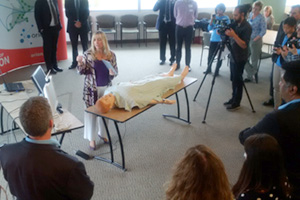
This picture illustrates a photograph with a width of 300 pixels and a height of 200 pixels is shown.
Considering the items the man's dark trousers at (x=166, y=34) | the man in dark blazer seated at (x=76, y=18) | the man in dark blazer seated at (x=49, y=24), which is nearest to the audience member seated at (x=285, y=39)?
the man's dark trousers at (x=166, y=34)

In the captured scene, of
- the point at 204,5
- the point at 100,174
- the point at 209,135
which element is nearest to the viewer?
the point at 100,174

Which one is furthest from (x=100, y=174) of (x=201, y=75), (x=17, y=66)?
(x=17, y=66)

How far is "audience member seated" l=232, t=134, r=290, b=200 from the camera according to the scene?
4.38 feet

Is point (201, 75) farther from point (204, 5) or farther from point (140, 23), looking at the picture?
point (204, 5)

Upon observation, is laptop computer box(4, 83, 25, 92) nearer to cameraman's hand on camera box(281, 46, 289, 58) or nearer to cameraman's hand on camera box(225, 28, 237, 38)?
cameraman's hand on camera box(225, 28, 237, 38)

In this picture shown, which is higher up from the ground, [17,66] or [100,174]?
[17,66]

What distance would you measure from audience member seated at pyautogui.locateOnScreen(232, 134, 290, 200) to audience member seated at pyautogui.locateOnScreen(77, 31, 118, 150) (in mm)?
1913

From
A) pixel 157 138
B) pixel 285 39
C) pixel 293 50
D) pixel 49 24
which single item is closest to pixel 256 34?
pixel 285 39

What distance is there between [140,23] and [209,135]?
5639 mm

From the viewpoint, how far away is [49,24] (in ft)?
17.6

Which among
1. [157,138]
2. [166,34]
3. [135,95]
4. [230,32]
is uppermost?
[230,32]

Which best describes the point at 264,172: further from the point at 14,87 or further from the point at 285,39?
the point at 285,39

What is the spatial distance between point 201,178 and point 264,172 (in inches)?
17.1

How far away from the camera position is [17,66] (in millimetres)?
5816
